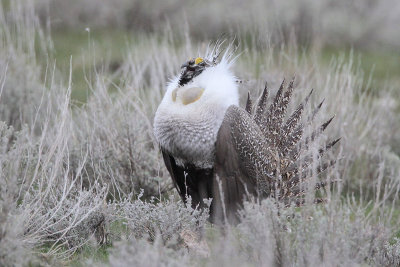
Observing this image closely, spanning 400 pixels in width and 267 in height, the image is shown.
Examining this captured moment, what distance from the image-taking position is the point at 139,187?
4.64 metres

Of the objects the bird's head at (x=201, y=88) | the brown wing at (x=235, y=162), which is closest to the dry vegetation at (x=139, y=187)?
the brown wing at (x=235, y=162)

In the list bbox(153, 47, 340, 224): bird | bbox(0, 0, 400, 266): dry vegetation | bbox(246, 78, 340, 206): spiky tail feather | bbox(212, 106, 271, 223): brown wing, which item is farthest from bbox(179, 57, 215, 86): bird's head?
bbox(0, 0, 400, 266): dry vegetation

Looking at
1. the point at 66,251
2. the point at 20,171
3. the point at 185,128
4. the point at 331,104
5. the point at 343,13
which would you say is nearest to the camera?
the point at 66,251

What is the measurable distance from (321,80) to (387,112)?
0.86 metres

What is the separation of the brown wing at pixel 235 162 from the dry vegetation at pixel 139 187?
13cm

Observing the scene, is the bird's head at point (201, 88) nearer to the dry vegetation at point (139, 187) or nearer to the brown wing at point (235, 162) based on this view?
the brown wing at point (235, 162)

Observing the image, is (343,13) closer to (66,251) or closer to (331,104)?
(331,104)

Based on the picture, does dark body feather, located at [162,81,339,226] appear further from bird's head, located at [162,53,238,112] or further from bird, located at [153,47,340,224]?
bird's head, located at [162,53,238,112]

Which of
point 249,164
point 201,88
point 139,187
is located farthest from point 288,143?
point 139,187

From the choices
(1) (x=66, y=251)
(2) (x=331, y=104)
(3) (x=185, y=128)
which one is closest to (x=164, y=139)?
(3) (x=185, y=128)

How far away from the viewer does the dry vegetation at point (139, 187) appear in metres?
2.96

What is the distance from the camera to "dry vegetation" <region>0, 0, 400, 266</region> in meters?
2.96

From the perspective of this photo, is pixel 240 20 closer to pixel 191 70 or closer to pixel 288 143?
pixel 288 143

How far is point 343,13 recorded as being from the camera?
12.1 meters
